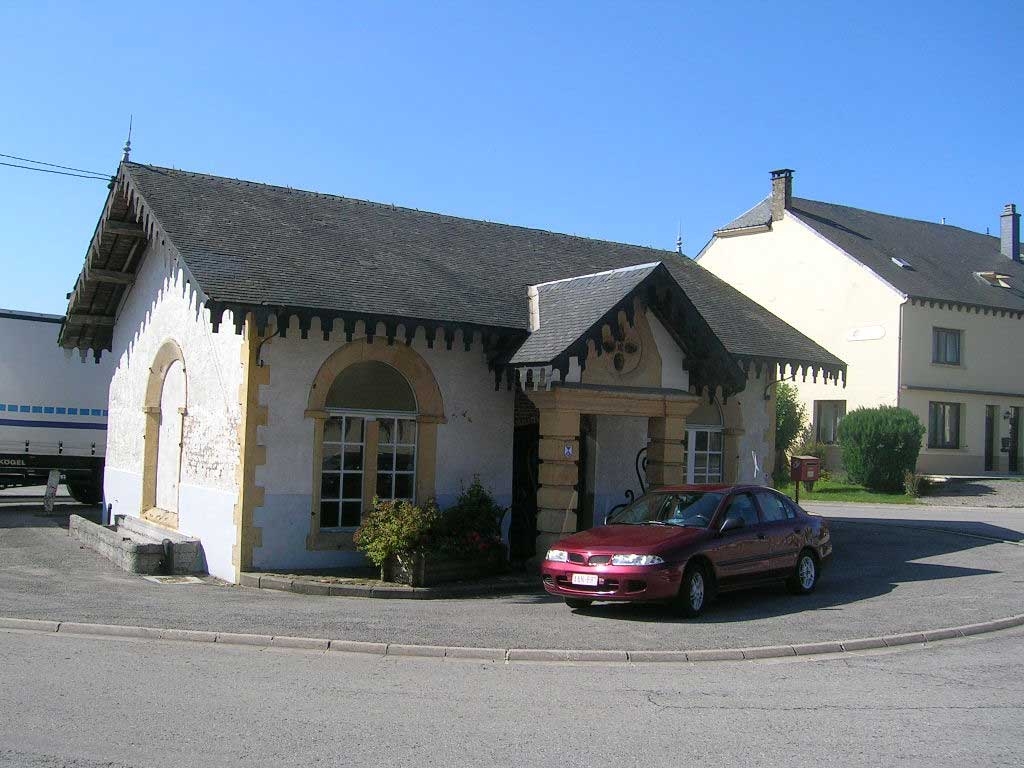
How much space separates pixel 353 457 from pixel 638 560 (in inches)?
193

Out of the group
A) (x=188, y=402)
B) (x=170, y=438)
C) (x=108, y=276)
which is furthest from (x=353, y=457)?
(x=108, y=276)

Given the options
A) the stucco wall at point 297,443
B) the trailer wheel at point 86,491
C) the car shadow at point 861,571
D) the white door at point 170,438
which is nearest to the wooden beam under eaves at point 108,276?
the white door at point 170,438

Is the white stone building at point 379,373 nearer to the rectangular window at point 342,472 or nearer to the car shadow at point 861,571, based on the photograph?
the rectangular window at point 342,472

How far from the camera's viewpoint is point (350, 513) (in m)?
14.3

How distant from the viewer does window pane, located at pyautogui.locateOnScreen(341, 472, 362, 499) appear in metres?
14.2

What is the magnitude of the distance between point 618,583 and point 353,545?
14.6 ft

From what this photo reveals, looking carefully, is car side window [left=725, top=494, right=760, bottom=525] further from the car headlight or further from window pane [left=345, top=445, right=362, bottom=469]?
window pane [left=345, top=445, right=362, bottom=469]

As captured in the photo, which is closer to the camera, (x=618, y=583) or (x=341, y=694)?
(x=341, y=694)

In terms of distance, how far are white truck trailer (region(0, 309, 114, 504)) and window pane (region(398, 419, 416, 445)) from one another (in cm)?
1200

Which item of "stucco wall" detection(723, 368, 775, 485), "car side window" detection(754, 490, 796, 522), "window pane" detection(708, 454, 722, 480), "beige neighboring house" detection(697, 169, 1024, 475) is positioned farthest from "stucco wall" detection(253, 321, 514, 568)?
"beige neighboring house" detection(697, 169, 1024, 475)

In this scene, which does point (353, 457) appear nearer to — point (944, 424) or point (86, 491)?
point (86, 491)

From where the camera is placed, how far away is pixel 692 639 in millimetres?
10164

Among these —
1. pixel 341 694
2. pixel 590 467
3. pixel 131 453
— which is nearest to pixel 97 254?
pixel 131 453

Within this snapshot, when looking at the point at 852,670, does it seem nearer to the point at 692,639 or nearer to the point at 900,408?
the point at 692,639
